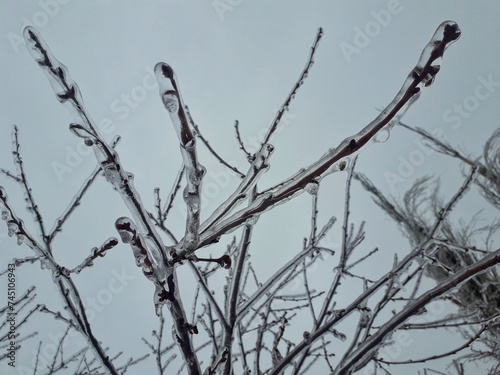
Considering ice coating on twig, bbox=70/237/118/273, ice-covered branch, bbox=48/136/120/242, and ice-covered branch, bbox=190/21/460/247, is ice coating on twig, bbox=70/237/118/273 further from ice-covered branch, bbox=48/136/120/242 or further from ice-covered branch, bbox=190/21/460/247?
ice-covered branch, bbox=190/21/460/247

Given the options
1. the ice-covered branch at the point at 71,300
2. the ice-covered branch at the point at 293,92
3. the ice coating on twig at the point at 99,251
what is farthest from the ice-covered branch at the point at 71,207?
the ice-covered branch at the point at 293,92

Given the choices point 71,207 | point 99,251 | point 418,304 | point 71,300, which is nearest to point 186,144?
point 99,251

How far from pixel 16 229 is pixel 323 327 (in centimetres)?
163

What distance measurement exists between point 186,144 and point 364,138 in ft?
1.57

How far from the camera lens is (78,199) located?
2385 millimetres

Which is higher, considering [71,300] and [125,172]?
A: [71,300]

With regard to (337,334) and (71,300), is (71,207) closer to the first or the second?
(71,300)

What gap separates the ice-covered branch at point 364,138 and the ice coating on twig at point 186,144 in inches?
2.6

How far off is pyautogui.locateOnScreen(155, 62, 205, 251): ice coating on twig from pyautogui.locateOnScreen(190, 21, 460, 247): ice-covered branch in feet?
0.22

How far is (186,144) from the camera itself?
876 mm

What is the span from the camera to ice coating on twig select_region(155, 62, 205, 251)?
0.82 metres

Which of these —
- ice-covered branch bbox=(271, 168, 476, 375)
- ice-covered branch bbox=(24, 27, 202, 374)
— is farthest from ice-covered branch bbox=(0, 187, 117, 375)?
ice-covered branch bbox=(271, 168, 476, 375)

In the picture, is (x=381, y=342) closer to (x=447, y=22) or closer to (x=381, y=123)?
(x=381, y=123)

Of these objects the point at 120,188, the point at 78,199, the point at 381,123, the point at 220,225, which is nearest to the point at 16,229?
the point at 78,199
